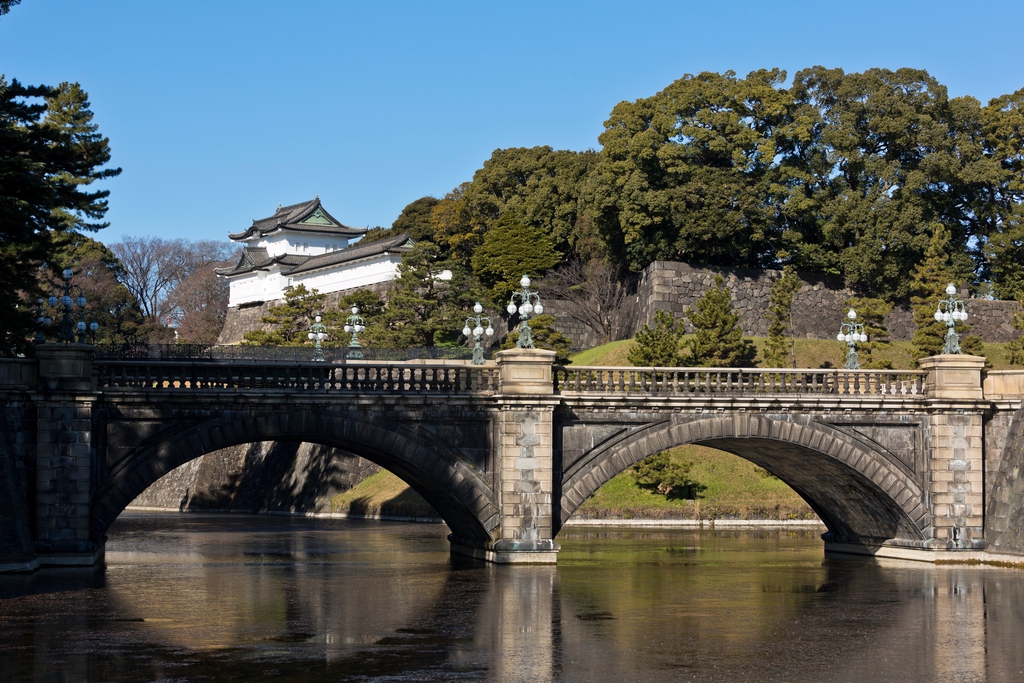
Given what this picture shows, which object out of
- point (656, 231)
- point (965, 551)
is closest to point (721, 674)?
point (965, 551)

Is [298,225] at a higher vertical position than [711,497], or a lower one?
higher

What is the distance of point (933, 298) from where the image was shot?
62.7 m

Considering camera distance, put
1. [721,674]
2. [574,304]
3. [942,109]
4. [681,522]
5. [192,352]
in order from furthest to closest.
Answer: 1. [574,304]
2. [942,109]
3. [681,522]
4. [192,352]
5. [721,674]

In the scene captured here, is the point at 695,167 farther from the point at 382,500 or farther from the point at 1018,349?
the point at 382,500

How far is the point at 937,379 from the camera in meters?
39.9

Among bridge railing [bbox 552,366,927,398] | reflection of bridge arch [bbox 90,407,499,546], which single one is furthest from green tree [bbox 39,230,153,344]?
bridge railing [bbox 552,366,927,398]

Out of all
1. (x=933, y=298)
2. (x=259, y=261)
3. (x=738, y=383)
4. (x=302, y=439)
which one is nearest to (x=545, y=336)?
(x=933, y=298)

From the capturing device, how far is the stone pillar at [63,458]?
3388 cm

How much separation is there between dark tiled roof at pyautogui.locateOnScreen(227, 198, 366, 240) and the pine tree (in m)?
61.1

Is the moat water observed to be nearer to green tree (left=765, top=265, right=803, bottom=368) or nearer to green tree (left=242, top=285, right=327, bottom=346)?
green tree (left=765, top=265, right=803, bottom=368)

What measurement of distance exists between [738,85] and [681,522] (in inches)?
1057

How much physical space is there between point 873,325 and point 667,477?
15989mm

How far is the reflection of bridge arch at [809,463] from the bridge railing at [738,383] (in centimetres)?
130

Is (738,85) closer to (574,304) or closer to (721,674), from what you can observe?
(574,304)
